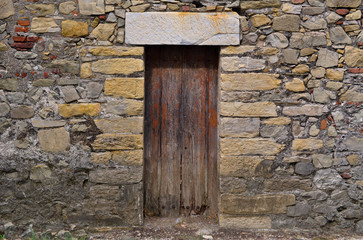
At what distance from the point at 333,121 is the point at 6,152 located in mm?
3037

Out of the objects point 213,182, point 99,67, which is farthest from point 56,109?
point 213,182

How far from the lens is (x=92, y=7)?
3137mm

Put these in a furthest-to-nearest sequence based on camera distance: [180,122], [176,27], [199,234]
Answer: [180,122] < [199,234] < [176,27]

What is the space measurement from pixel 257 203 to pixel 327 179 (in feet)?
2.27

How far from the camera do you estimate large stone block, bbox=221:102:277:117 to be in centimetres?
320

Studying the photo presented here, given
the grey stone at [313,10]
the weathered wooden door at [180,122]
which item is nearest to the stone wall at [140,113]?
the grey stone at [313,10]

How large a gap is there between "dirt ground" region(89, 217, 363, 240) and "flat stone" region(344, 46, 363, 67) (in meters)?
1.59

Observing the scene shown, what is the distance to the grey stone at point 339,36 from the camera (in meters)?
3.17

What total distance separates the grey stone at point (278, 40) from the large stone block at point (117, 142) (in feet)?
4.90

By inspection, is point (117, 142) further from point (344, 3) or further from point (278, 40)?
point (344, 3)

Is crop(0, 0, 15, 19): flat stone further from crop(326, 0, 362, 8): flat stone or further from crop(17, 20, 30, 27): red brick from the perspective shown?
crop(326, 0, 362, 8): flat stone

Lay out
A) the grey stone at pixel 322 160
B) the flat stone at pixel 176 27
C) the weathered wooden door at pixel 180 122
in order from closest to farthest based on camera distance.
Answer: the flat stone at pixel 176 27, the grey stone at pixel 322 160, the weathered wooden door at pixel 180 122

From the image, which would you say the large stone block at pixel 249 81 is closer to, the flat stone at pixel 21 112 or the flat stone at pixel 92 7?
the flat stone at pixel 92 7

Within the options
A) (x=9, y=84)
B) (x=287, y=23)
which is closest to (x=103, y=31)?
(x=9, y=84)
